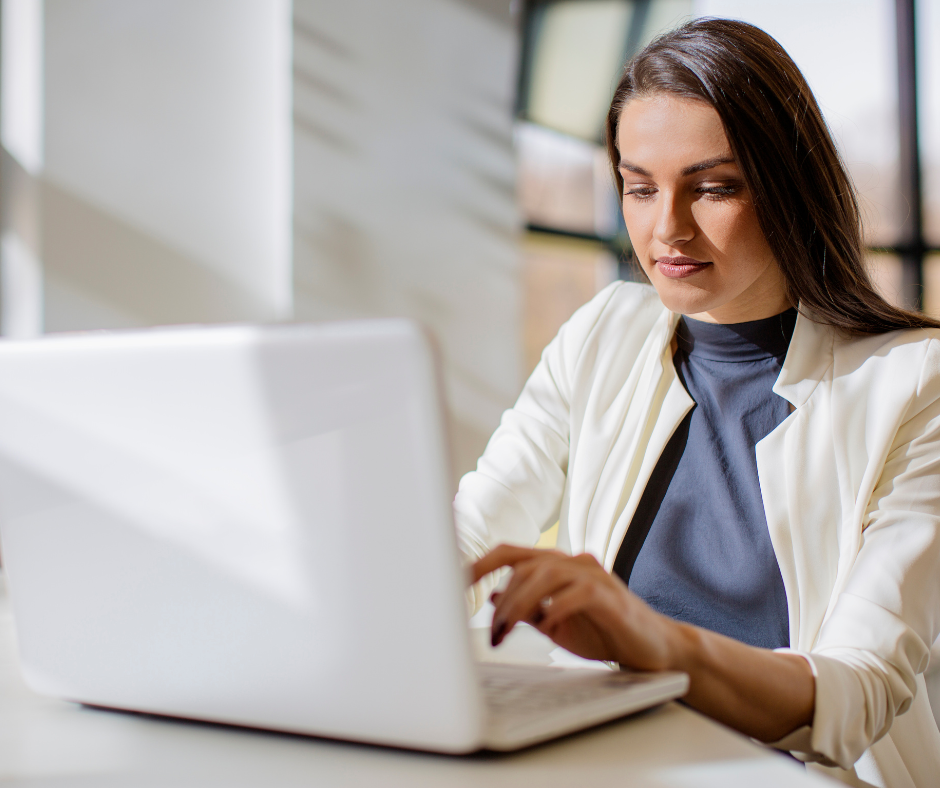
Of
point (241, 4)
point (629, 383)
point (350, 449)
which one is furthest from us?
point (241, 4)

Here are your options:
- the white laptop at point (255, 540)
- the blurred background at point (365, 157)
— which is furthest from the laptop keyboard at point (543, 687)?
the blurred background at point (365, 157)

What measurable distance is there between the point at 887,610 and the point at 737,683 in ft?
0.77

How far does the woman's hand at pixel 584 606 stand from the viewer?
60 cm

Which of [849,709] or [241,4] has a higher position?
[241,4]

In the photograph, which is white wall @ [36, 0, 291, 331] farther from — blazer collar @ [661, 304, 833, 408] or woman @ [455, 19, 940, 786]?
blazer collar @ [661, 304, 833, 408]

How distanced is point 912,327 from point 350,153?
2.70 m

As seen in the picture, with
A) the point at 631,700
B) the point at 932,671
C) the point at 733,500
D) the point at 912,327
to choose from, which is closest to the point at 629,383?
the point at 733,500

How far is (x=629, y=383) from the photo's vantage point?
4.03 ft

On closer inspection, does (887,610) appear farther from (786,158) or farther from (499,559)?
(786,158)

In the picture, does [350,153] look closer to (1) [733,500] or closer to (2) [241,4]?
(2) [241,4]

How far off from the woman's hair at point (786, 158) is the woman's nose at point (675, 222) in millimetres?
79

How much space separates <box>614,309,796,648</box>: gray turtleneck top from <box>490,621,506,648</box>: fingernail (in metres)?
0.53

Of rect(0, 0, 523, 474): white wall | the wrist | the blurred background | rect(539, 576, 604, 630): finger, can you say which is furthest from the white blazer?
rect(0, 0, 523, 474): white wall

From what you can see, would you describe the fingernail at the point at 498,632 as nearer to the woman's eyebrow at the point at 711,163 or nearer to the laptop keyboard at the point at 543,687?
the laptop keyboard at the point at 543,687
